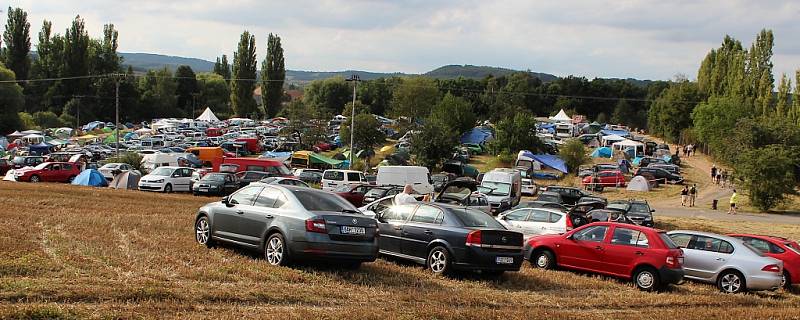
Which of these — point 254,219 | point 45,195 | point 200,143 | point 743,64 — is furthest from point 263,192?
point 743,64

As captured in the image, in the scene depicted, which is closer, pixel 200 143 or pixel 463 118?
pixel 200 143

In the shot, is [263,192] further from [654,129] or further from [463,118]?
[654,129]

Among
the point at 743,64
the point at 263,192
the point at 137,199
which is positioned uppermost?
the point at 743,64

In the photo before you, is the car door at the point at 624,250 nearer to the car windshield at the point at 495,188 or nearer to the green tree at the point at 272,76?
the car windshield at the point at 495,188

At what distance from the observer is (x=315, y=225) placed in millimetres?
11164

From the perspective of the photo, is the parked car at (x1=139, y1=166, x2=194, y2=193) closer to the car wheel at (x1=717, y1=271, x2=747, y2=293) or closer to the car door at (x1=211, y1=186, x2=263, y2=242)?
the car door at (x1=211, y1=186, x2=263, y2=242)

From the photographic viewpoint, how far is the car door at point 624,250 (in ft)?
46.2

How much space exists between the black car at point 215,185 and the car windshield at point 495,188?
11402 mm

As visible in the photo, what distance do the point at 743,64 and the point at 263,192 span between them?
78896 millimetres

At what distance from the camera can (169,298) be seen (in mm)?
8570

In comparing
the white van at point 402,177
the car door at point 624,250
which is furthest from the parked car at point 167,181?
the car door at point 624,250

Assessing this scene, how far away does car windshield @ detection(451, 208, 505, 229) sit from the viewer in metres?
12.8

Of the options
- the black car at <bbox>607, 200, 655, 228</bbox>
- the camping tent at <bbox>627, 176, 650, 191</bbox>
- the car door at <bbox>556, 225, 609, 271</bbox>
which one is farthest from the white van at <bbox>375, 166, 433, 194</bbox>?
the car door at <bbox>556, 225, 609, 271</bbox>

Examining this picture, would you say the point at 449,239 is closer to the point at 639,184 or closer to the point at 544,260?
the point at 544,260
